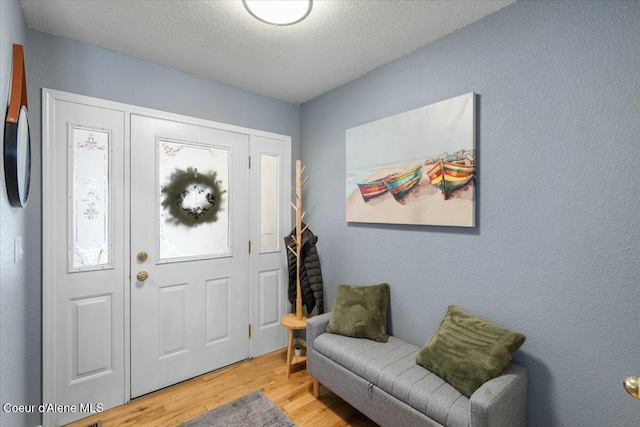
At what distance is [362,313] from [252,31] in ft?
6.69

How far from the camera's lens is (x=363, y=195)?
7.80ft

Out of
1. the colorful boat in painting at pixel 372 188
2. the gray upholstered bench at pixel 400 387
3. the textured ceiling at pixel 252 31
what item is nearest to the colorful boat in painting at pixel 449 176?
the colorful boat in painting at pixel 372 188

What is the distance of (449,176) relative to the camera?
1.84 m

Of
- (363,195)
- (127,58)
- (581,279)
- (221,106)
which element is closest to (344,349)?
(363,195)

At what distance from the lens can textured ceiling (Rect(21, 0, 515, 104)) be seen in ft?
5.36

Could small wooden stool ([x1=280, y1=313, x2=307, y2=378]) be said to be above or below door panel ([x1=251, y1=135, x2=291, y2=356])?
below

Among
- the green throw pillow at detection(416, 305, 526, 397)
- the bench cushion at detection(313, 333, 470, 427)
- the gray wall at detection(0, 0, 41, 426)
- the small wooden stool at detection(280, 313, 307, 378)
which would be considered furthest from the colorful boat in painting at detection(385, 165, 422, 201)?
the gray wall at detection(0, 0, 41, 426)

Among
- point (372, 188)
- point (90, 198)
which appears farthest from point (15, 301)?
point (372, 188)

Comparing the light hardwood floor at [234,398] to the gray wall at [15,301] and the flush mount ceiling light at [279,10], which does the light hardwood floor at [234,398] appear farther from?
A: the flush mount ceiling light at [279,10]

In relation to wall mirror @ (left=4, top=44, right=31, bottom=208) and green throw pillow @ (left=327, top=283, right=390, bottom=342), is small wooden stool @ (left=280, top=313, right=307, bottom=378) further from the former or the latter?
wall mirror @ (left=4, top=44, right=31, bottom=208)

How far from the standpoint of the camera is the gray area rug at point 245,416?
74.1 inches

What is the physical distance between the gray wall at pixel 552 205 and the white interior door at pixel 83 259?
2137mm

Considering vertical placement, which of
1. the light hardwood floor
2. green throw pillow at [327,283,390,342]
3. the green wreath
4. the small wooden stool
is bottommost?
the light hardwood floor

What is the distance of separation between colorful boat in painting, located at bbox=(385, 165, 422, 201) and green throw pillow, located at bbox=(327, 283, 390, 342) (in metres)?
0.71
